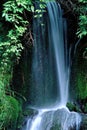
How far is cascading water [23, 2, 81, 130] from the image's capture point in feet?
23.3

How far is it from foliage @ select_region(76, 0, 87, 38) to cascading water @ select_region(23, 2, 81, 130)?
720 mm

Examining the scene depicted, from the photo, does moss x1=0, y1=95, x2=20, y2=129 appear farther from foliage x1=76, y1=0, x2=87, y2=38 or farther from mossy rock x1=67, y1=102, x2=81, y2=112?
foliage x1=76, y1=0, x2=87, y2=38

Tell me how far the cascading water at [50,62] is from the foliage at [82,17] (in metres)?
0.72

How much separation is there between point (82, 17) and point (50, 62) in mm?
1306

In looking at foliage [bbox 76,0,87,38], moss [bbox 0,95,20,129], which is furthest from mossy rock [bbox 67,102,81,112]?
foliage [bbox 76,0,87,38]

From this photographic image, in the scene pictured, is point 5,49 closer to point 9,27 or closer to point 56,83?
point 9,27

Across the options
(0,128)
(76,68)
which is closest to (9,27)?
(76,68)

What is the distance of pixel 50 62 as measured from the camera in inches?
291

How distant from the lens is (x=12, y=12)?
251 inches

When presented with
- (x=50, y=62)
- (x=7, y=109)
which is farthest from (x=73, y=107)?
(x=7, y=109)

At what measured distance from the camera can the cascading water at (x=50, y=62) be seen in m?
7.10

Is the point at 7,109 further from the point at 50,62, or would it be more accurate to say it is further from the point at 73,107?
the point at 50,62

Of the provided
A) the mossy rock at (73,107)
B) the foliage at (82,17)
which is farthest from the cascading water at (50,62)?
the foliage at (82,17)

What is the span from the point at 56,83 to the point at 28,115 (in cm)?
136
